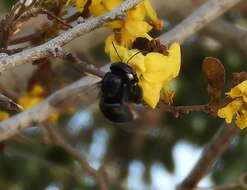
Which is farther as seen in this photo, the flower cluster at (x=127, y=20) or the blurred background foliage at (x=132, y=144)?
the blurred background foliage at (x=132, y=144)

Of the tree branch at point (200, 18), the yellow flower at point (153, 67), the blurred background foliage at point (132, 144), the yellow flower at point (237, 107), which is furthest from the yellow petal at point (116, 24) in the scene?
the blurred background foliage at point (132, 144)

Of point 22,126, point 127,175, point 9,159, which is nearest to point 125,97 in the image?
point 22,126

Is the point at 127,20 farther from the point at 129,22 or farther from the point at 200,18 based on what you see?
the point at 200,18

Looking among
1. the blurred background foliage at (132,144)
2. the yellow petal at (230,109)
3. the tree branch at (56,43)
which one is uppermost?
the tree branch at (56,43)

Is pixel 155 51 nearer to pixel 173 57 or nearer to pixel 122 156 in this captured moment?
pixel 173 57

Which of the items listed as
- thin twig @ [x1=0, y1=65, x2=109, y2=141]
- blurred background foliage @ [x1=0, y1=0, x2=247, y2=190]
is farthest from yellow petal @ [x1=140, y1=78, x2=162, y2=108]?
blurred background foliage @ [x1=0, y1=0, x2=247, y2=190]

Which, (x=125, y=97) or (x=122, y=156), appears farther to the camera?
(x=122, y=156)

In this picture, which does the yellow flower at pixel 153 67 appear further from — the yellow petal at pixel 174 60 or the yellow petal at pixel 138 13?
the yellow petal at pixel 138 13

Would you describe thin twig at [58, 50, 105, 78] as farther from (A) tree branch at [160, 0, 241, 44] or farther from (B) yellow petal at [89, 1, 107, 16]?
(A) tree branch at [160, 0, 241, 44]
